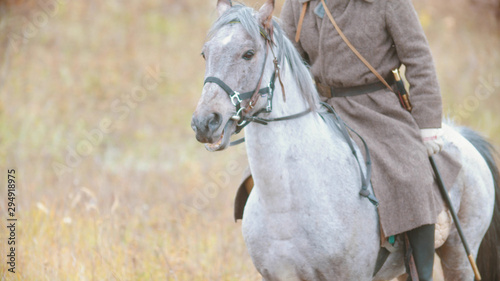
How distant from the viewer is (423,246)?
3.49m

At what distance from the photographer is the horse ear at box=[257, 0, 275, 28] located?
3.01 m

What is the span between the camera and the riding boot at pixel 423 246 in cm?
348

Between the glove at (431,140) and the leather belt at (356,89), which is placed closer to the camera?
the glove at (431,140)

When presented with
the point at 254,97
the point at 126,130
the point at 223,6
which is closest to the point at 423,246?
the point at 254,97

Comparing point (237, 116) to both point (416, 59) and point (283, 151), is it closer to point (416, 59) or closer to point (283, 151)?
point (283, 151)

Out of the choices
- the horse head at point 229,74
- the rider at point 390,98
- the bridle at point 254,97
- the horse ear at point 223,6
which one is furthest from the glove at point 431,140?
the horse ear at point 223,6

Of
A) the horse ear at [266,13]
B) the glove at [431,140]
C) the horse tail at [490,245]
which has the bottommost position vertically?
the horse tail at [490,245]

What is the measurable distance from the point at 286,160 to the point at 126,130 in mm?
8120

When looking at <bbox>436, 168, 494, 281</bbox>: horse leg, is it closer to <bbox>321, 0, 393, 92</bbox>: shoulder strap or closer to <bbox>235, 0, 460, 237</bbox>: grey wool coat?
<bbox>235, 0, 460, 237</bbox>: grey wool coat

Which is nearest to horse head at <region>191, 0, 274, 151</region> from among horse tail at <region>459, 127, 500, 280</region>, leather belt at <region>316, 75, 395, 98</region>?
leather belt at <region>316, 75, 395, 98</region>

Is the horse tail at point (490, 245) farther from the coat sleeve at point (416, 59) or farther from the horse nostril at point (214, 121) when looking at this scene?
the horse nostril at point (214, 121)

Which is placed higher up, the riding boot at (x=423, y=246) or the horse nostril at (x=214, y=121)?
the horse nostril at (x=214, y=121)

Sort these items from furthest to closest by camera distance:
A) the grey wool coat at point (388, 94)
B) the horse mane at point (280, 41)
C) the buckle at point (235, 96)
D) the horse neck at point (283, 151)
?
1. the grey wool coat at point (388, 94)
2. the horse neck at point (283, 151)
3. the horse mane at point (280, 41)
4. the buckle at point (235, 96)

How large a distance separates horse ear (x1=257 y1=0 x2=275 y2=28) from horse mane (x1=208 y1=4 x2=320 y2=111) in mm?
46
